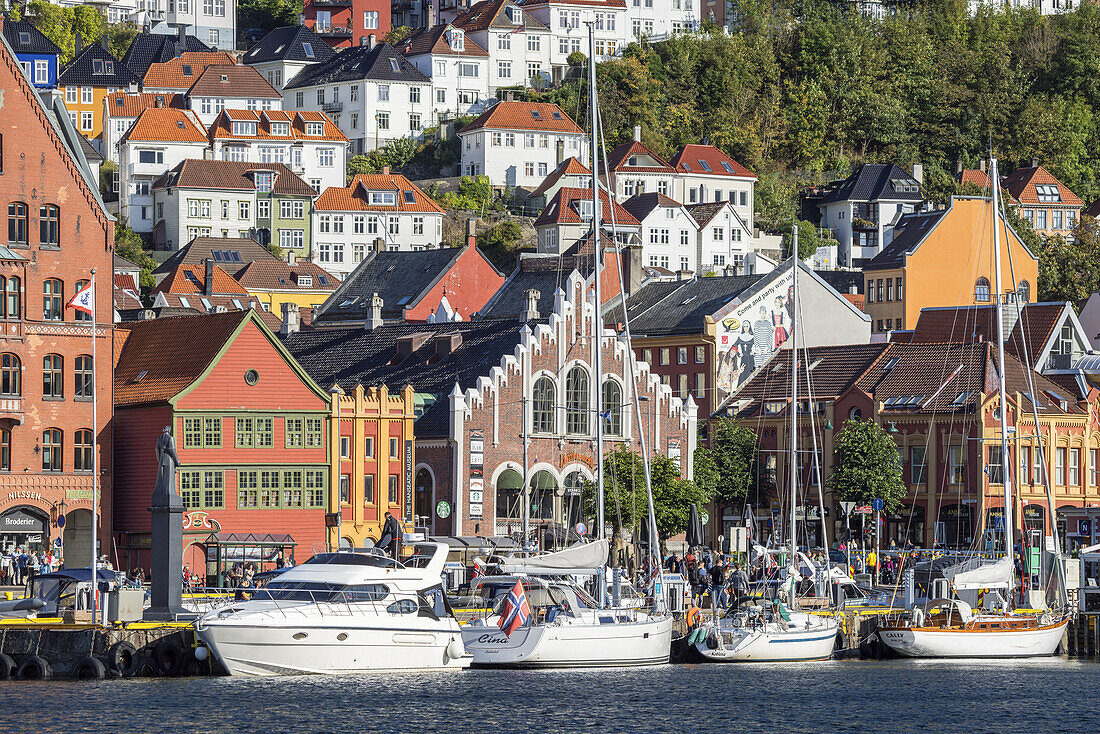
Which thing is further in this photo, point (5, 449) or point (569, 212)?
point (569, 212)

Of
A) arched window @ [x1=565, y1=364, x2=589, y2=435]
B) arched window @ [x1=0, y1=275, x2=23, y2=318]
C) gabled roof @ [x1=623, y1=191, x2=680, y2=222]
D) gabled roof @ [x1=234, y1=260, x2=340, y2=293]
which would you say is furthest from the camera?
gabled roof @ [x1=623, y1=191, x2=680, y2=222]

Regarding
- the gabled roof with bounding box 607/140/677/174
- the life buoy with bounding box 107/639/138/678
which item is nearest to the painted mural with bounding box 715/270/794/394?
the life buoy with bounding box 107/639/138/678

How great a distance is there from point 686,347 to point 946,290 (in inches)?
1585

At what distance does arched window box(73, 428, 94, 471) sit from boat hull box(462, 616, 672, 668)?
97.2 feet

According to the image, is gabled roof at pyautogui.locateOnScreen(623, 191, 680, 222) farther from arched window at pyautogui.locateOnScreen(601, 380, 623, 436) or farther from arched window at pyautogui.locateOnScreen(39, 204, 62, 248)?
arched window at pyautogui.locateOnScreen(39, 204, 62, 248)

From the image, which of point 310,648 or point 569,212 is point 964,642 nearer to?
point 310,648

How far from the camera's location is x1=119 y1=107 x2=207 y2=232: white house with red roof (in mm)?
191875

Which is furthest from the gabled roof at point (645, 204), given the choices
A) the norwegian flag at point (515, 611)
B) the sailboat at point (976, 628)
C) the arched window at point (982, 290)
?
the norwegian flag at point (515, 611)

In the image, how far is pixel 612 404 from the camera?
342ft

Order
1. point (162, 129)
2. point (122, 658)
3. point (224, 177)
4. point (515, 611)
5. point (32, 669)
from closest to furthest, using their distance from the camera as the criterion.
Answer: point (32, 669), point (122, 658), point (515, 611), point (224, 177), point (162, 129)

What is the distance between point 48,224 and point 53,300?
3.02 m

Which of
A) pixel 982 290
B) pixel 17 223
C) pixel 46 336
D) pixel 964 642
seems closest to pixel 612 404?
pixel 46 336

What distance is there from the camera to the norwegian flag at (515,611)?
214ft

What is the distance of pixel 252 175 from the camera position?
192000 millimetres
